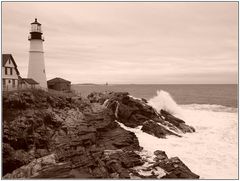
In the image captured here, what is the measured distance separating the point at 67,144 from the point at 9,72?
969 cm

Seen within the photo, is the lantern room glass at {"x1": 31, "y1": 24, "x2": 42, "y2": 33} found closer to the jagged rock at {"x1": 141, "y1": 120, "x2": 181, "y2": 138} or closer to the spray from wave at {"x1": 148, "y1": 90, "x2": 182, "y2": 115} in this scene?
the jagged rock at {"x1": 141, "y1": 120, "x2": 181, "y2": 138}

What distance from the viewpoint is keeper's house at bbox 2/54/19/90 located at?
826 inches

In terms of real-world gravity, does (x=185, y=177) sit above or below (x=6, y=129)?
below

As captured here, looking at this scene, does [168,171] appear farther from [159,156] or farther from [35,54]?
[35,54]

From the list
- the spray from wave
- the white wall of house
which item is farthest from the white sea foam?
the white wall of house

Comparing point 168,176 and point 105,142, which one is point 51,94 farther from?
point 168,176

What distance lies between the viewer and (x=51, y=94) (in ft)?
64.7

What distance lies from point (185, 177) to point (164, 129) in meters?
8.85

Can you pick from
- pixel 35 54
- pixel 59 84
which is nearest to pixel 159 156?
pixel 35 54

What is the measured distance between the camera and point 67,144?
15.4m

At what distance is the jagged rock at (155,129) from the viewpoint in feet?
71.6

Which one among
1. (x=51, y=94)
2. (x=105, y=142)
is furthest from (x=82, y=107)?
(x=105, y=142)

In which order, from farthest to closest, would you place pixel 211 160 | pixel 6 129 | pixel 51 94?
1. pixel 51 94
2. pixel 211 160
3. pixel 6 129

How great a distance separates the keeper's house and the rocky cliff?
377 cm
